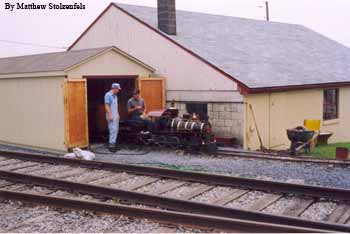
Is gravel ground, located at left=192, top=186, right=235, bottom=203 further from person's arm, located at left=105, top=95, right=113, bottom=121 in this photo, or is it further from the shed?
the shed

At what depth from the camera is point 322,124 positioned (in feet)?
62.3

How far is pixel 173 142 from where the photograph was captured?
13.7m

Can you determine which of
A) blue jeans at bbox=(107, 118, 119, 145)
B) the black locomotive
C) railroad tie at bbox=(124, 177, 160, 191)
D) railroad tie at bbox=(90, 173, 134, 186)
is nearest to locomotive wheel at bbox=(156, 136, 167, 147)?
the black locomotive

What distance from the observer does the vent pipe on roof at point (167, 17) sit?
704 inches

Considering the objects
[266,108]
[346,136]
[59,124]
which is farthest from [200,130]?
[346,136]

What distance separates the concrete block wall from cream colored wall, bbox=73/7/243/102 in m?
0.24

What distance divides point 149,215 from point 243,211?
1463 mm

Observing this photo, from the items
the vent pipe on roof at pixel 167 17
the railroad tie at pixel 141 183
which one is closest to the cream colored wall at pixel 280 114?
the vent pipe on roof at pixel 167 17

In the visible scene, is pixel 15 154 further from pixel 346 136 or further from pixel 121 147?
pixel 346 136

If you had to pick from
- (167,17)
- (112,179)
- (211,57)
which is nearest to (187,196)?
(112,179)

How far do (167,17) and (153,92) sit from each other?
3.34 m

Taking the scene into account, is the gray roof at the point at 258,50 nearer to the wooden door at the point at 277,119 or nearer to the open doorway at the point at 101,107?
the wooden door at the point at 277,119

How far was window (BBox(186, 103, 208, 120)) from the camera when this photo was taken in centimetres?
1599

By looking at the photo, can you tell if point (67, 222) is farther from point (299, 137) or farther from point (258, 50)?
point (258, 50)
